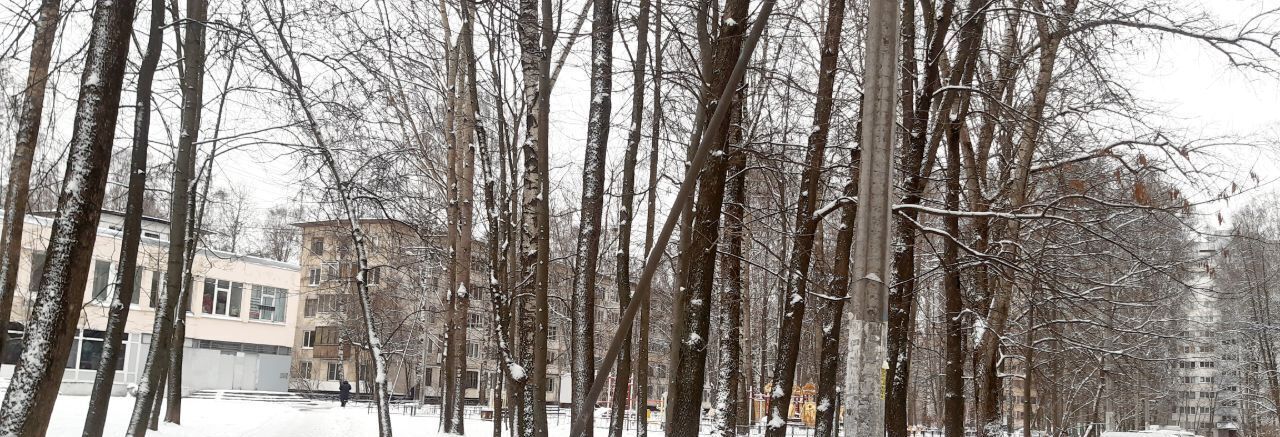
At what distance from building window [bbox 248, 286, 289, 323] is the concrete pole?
46.0 metres

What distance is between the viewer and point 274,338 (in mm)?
49281

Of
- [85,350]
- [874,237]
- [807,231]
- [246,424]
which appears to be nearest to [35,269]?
[85,350]

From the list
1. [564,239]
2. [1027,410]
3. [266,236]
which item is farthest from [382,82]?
[266,236]

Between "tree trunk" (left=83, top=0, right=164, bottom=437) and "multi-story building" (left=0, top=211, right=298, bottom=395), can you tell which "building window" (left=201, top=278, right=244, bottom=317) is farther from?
"tree trunk" (left=83, top=0, right=164, bottom=437)

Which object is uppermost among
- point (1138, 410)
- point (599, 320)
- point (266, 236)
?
point (266, 236)

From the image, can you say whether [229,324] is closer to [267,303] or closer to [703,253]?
[267,303]

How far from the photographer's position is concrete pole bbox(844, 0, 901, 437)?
6.68m

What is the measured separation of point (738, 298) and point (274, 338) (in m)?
42.5

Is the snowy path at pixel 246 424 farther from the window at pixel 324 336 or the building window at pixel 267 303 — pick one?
the window at pixel 324 336

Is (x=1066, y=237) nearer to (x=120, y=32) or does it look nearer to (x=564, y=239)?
(x=120, y=32)

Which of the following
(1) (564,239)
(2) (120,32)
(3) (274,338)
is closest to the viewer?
(2) (120,32)

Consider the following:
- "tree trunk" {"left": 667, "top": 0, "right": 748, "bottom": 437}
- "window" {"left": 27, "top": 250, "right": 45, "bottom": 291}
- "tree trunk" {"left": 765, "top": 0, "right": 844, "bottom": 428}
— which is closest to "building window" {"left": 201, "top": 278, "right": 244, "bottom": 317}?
"window" {"left": 27, "top": 250, "right": 45, "bottom": 291}

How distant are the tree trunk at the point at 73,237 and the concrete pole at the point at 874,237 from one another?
6.50m

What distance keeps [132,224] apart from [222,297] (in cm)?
3852
